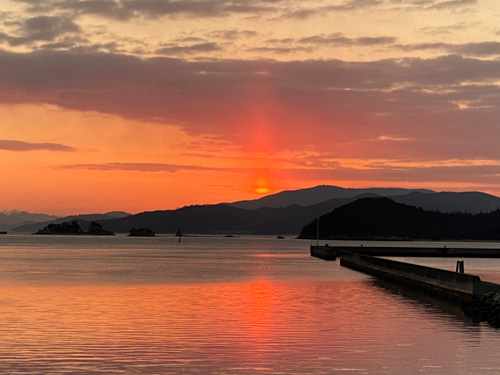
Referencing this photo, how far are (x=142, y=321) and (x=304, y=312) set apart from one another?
906cm

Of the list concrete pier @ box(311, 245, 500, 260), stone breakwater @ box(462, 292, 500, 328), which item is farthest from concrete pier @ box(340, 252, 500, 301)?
concrete pier @ box(311, 245, 500, 260)

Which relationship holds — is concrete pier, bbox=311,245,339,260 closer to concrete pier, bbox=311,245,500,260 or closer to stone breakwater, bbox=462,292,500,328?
concrete pier, bbox=311,245,500,260

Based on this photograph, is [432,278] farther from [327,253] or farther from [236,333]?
[327,253]

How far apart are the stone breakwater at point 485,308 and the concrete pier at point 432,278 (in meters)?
1.34

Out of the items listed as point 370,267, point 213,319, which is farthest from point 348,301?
point 370,267

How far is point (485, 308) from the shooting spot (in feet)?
128

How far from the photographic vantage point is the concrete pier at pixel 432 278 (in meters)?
45.0

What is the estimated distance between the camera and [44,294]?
53000 mm

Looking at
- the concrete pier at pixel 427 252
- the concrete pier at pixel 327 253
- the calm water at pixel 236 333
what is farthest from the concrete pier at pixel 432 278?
the concrete pier at pixel 427 252

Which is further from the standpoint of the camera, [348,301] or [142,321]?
[348,301]

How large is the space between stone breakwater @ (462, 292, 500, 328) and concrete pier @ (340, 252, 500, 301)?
1.34m

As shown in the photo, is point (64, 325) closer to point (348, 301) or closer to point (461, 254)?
point (348, 301)

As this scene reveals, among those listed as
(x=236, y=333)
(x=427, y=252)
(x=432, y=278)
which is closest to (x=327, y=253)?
(x=427, y=252)

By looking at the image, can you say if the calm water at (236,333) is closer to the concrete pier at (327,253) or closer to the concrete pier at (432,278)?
the concrete pier at (432,278)
